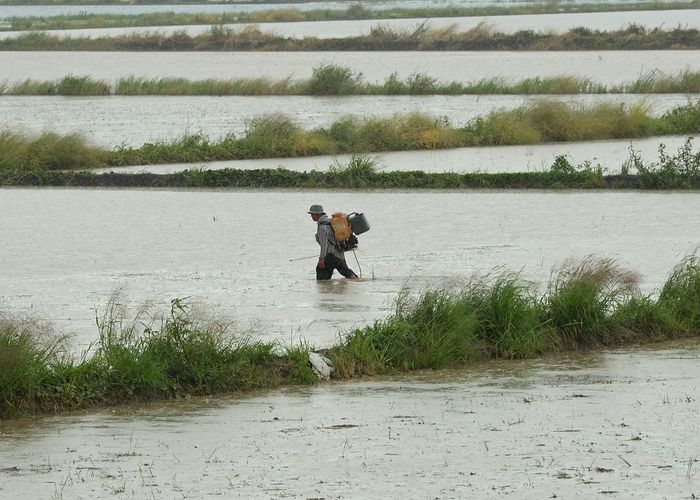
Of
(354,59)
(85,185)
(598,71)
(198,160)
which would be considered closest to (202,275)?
(85,185)

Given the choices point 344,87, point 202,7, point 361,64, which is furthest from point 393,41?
point 202,7

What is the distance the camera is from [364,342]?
39.0 ft

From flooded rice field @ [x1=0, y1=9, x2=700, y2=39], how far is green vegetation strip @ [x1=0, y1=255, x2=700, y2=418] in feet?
212

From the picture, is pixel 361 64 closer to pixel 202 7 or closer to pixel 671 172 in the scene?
pixel 671 172

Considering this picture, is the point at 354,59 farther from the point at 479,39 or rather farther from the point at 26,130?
the point at 26,130

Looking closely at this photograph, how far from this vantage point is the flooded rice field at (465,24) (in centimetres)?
8331

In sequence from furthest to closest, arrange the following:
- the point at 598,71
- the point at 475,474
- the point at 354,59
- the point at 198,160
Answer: the point at 354,59 → the point at 598,71 → the point at 198,160 → the point at 475,474

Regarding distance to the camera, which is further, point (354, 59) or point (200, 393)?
point (354, 59)

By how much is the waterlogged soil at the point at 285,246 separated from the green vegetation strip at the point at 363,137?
7.07ft

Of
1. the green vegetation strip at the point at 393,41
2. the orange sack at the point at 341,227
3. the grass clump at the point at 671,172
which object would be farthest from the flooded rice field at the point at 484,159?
the green vegetation strip at the point at 393,41

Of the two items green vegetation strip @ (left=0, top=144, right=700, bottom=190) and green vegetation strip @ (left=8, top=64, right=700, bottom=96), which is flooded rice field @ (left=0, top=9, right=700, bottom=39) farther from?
green vegetation strip @ (left=0, top=144, right=700, bottom=190)

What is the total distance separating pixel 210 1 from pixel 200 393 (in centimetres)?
13969

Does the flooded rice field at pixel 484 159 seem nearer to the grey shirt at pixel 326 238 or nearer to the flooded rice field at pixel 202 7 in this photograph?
the grey shirt at pixel 326 238

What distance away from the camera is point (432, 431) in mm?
9711
